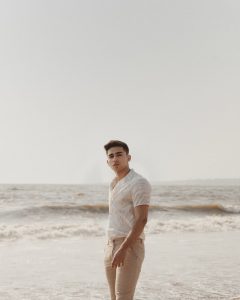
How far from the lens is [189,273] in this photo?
801cm

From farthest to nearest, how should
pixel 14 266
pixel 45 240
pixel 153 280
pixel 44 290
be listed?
pixel 45 240
pixel 14 266
pixel 153 280
pixel 44 290

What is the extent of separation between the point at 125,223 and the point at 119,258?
267 mm

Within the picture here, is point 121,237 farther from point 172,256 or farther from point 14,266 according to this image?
point 172,256

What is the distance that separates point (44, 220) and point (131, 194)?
64.2 feet

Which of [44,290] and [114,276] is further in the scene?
[44,290]

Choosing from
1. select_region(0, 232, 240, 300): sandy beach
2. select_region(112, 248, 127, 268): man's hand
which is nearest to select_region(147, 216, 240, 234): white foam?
select_region(0, 232, 240, 300): sandy beach

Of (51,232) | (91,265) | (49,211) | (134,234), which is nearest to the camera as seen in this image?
(134,234)

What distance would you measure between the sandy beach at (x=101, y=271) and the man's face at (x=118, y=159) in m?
3.36

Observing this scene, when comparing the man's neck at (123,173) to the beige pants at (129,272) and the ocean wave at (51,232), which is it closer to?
the beige pants at (129,272)

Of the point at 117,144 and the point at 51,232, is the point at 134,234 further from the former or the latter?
the point at 51,232

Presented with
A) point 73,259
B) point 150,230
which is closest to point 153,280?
point 73,259

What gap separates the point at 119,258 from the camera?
3.21 metres

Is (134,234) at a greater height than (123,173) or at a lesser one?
lesser

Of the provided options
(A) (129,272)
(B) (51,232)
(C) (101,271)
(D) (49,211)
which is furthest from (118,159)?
(D) (49,211)
